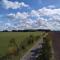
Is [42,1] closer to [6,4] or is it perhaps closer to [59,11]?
[59,11]

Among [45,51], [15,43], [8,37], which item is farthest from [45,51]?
[8,37]

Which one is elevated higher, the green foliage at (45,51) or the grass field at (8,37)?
the grass field at (8,37)

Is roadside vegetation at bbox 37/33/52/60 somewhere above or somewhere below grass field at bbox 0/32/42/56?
below

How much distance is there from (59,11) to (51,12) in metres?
0.10

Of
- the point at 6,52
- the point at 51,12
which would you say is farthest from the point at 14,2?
the point at 6,52

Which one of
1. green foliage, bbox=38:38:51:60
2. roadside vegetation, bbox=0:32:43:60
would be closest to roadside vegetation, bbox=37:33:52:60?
green foliage, bbox=38:38:51:60

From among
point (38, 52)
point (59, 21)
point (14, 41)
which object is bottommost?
point (38, 52)

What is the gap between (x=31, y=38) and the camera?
2076 millimetres

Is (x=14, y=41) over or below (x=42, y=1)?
below

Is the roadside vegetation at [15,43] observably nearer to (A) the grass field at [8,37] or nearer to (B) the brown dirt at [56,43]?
(A) the grass field at [8,37]

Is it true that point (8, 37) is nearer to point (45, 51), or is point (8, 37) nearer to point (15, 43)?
point (15, 43)

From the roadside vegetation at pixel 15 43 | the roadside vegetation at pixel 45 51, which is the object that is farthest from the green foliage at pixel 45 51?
the roadside vegetation at pixel 15 43

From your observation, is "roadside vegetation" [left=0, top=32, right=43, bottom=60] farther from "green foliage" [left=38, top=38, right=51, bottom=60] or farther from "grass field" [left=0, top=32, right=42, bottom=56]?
"green foliage" [left=38, top=38, right=51, bottom=60]

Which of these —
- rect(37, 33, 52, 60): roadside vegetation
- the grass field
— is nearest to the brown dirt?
rect(37, 33, 52, 60): roadside vegetation
